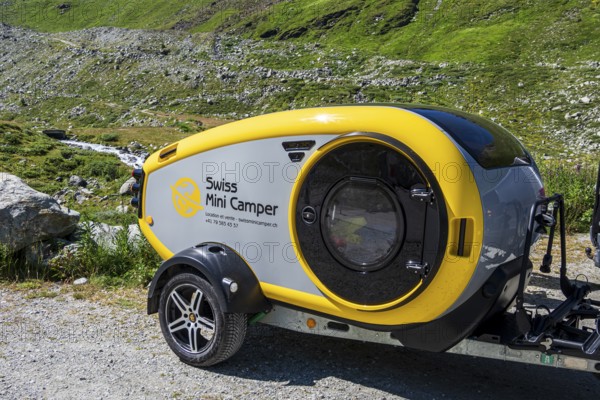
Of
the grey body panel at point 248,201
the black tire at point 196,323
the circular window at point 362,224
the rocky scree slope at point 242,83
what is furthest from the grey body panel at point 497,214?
the rocky scree slope at point 242,83

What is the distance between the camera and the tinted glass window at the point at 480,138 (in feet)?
12.8

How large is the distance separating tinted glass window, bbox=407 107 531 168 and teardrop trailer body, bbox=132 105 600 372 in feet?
0.05

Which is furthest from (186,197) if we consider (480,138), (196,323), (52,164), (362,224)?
(52,164)

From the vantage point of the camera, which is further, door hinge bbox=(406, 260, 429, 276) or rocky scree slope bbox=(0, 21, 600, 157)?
rocky scree slope bbox=(0, 21, 600, 157)

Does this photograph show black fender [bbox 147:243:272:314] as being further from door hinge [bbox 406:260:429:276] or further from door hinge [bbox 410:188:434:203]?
door hinge [bbox 410:188:434:203]

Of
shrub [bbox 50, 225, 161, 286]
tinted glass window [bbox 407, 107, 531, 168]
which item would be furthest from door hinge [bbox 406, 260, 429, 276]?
shrub [bbox 50, 225, 161, 286]

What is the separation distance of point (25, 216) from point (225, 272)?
409cm

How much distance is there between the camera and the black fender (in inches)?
184

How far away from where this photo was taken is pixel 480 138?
4094 mm

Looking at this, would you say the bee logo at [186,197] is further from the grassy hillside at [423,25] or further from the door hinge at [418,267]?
the grassy hillside at [423,25]

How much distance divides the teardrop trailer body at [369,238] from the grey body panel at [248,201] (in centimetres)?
1

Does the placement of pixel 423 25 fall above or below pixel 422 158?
above

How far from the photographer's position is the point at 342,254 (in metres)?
4.27

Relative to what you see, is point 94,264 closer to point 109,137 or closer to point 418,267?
point 418,267
